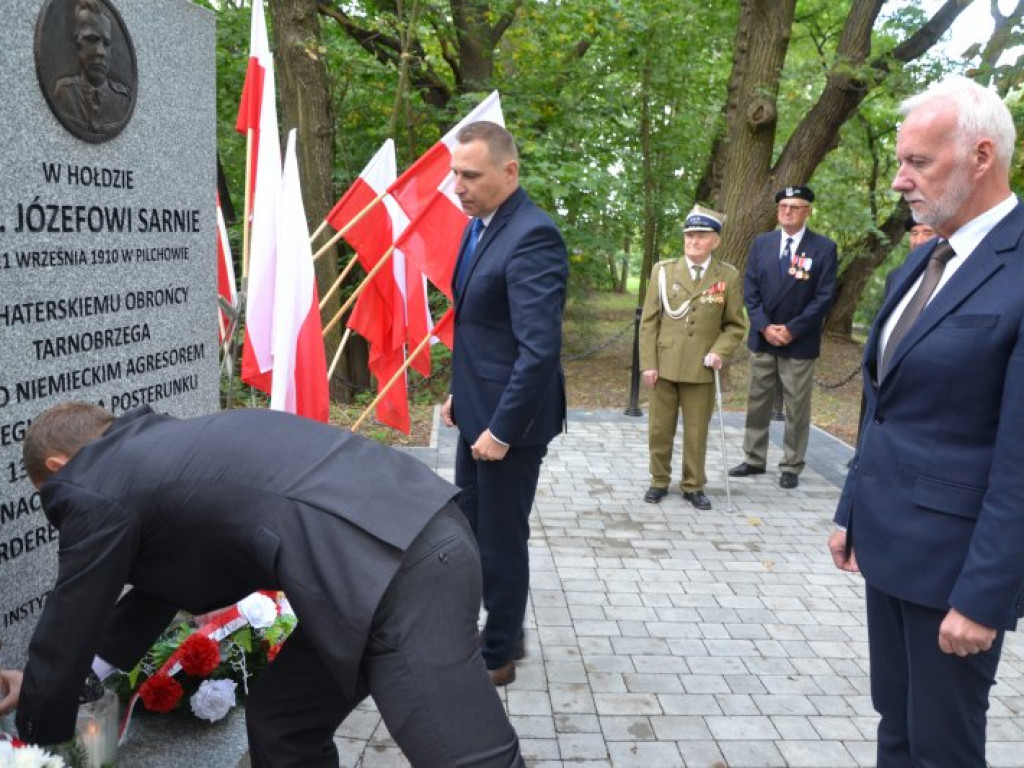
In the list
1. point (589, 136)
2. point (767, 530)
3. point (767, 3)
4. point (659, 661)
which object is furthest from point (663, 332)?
point (589, 136)

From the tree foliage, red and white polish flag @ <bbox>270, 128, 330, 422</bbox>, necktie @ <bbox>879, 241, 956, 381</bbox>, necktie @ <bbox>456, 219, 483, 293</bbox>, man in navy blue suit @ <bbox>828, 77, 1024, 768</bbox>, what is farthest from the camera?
the tree foliage

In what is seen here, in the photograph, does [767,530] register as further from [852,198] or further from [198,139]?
[852,198]

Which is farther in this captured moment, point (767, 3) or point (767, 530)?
point (767, 3)

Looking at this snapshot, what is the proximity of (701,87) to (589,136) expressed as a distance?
4073mm

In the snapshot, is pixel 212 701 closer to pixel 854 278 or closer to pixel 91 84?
pixel 91 84

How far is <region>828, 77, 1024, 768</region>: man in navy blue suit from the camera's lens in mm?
1976

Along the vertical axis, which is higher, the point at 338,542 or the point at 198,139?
the point at 198,139

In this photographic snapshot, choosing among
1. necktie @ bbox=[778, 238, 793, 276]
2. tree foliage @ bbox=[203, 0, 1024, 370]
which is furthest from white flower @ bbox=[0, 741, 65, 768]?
tree foliage @ bbox=[203, 0, 1024, 370]

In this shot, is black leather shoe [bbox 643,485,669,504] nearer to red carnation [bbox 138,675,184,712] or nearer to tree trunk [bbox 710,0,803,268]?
red carnation [bbox 138,675,184,712]

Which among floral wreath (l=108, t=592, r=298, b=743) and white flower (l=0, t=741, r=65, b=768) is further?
floral wreath (l=108, t=592, r=298, b=743)

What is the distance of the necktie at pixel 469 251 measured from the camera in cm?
354

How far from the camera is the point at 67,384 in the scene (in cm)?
295

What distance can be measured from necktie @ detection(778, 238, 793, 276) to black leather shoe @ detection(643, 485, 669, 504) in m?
1.92

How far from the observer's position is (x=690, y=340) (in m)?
6.09
